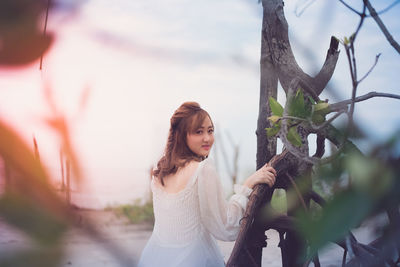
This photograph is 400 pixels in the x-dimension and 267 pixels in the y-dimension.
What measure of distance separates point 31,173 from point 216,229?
4.32ft

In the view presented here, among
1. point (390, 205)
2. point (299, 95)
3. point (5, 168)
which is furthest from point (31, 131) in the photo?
point (299, 95)

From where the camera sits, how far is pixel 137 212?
13.5ft

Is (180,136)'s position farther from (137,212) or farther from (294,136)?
(137,212)

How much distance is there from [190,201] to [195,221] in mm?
77

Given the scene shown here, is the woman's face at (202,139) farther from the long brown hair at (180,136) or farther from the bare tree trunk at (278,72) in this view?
the bare tree trunk at (278,72)

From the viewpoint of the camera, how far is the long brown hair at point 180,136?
62.1 inches

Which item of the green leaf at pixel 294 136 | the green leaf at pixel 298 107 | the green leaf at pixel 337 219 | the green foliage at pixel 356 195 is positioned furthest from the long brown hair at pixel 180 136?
the green leaf at pixel 337 219

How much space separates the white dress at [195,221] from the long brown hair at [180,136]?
0.30 feet

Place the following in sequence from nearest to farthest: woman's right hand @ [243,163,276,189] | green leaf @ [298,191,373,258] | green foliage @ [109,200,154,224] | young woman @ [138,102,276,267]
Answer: green leaf @ [298,191,373,258] < woman's right hand @ [243,163,276,189] < young woman @ [138,102,276,267] < green foliage @ [109,200,154,224]

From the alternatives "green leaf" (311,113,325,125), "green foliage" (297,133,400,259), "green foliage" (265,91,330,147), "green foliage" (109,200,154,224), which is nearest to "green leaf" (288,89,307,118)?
"green foliage" (265,91,330,147)

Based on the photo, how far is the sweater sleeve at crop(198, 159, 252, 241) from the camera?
1.36 m

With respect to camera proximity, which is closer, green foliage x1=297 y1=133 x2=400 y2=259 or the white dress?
green foliage x1=297 y1=133 x2=400 y2=259

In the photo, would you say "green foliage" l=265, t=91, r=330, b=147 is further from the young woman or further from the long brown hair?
the long brown hair

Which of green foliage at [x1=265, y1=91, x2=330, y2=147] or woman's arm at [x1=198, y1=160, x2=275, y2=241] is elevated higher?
green foliage at [x1=265, y1=91, x2=330, y2=147]
